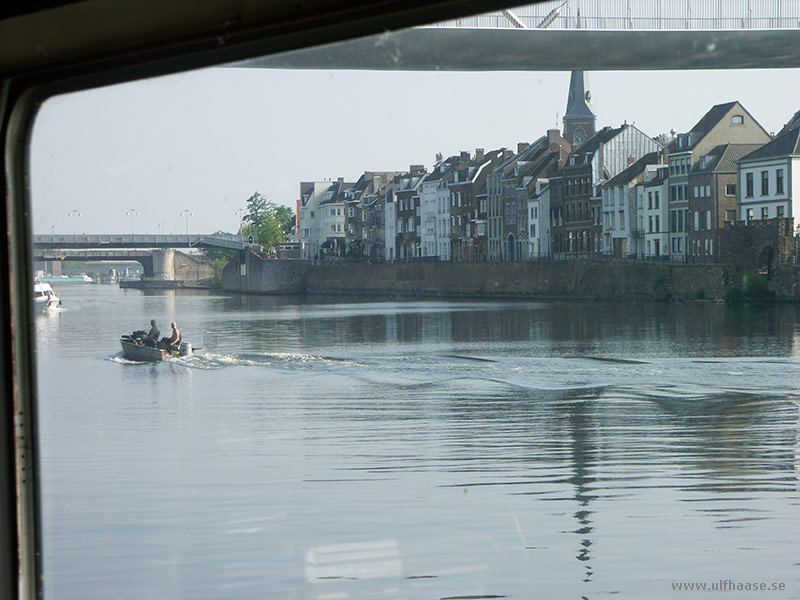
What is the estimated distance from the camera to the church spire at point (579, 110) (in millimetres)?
84500

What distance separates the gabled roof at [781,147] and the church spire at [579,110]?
3714 centimetres

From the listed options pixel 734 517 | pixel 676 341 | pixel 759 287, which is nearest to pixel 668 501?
pixel 734 517

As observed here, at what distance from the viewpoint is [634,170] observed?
60.3m

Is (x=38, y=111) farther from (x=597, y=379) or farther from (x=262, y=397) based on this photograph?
(x=597, y=379)

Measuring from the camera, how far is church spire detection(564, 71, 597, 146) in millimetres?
84500

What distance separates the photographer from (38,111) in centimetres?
361

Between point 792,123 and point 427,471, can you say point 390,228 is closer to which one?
point 792,123

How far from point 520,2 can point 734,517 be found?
26.5 feet

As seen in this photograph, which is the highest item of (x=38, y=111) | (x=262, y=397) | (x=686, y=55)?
(x=686, y=55)

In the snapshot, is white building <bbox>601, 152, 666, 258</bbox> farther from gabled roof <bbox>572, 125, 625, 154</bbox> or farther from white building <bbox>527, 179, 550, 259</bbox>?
white building <bbox>527, 179, 550, 259</bbox>

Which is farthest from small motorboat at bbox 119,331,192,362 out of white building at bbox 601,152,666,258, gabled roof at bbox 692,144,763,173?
white building at bbox 601,152,666,258

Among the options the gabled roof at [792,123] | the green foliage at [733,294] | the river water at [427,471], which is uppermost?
the gabled roof at [792,123]

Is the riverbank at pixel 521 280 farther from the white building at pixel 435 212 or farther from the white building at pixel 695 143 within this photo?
the white building at pixel 435 212

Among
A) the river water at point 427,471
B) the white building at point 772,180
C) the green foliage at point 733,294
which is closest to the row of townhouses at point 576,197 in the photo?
the white building at point 772,180
